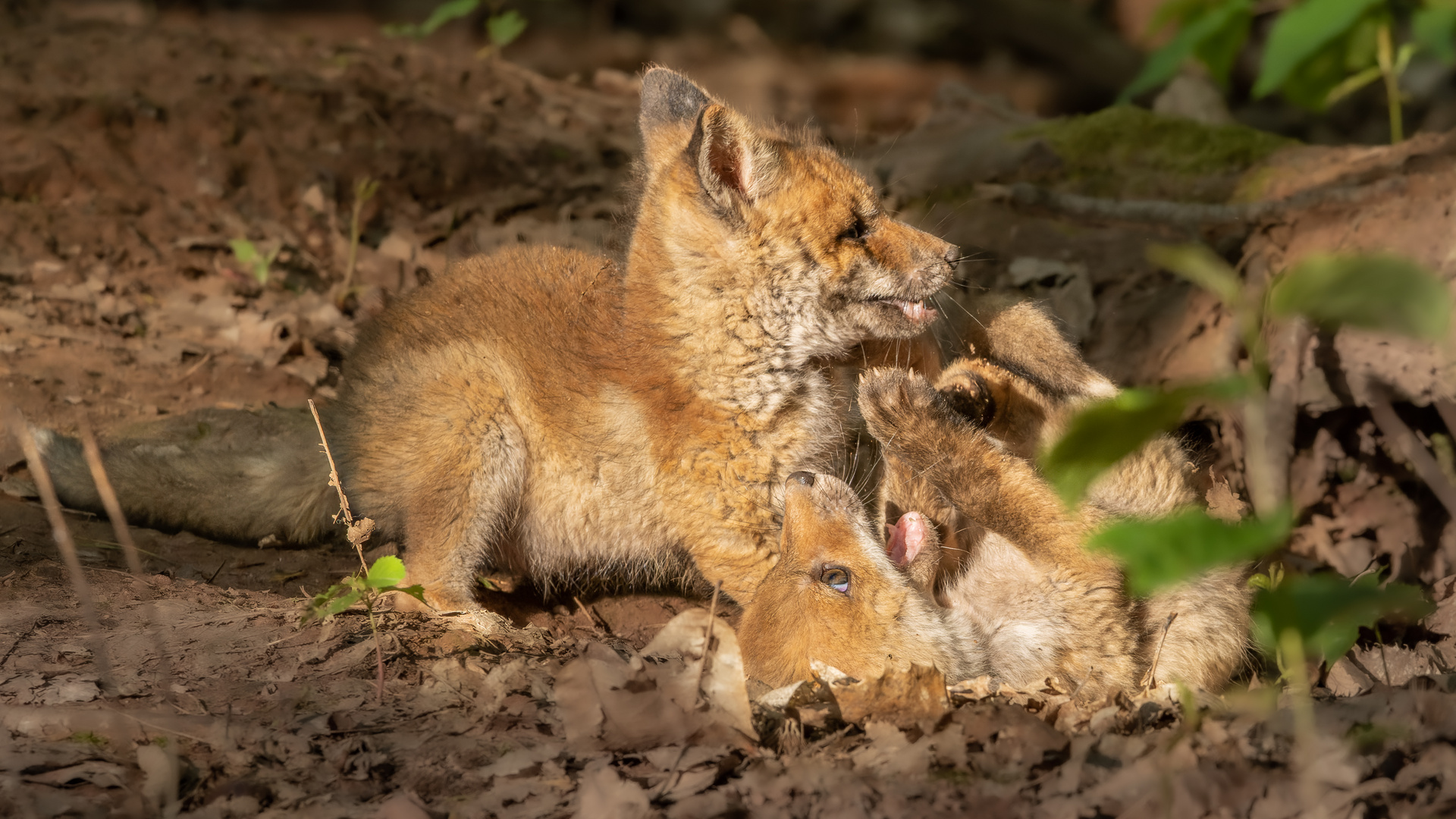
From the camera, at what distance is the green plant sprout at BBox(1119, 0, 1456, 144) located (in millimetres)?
4109

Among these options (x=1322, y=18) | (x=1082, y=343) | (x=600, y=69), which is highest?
(x=1322, y=18)

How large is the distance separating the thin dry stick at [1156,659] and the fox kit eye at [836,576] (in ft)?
3.79

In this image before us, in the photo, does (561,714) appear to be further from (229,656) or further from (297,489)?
(297,489)

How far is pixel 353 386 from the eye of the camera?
4.93 meters

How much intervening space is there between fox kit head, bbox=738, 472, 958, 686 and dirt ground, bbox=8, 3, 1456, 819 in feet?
0.71

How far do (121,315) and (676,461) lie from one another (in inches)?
165

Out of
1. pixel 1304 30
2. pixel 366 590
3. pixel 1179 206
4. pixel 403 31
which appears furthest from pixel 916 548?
pixel 403 31

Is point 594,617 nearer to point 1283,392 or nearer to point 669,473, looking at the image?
point 669,473

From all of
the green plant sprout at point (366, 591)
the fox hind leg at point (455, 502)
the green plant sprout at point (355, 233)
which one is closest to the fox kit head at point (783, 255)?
the fox hind leg at point (455, 502)

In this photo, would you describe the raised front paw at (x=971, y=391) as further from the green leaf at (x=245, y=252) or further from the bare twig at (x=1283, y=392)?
the green leaf at (x=245, y=252)

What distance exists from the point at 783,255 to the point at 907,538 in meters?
1.25

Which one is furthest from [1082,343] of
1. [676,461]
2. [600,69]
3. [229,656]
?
[600,69]

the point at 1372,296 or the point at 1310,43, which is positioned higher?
the point at 1310,43

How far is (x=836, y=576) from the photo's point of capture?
3961 millimetres
